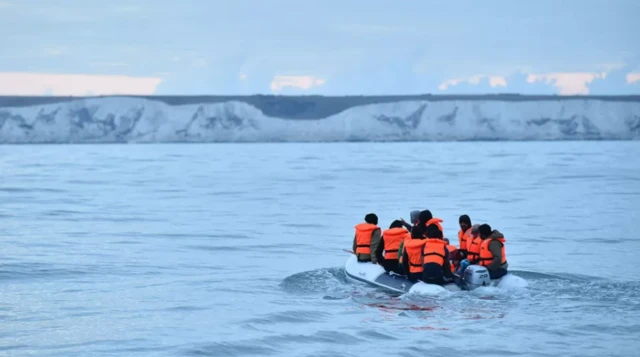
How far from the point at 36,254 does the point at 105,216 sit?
9.06 m

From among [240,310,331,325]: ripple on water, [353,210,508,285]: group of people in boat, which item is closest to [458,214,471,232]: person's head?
[353,210,508,285]: group of people in boat

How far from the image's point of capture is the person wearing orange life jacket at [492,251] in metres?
15.5

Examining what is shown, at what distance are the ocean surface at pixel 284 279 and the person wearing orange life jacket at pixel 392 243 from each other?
651 mm

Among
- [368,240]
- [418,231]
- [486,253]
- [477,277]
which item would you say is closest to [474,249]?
[486,253]

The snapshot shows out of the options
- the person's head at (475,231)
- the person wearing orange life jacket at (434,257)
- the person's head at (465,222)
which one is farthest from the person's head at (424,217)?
the person's head at (465,222)

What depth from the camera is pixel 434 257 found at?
14875 millimetres

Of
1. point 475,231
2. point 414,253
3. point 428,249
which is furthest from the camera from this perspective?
point 475,231

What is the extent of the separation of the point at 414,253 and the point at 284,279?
3.19 metres

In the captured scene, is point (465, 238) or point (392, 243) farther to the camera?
point (465, 238)

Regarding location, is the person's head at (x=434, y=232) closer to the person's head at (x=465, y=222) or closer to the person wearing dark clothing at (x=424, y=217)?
the person wearing dark clothing at (x=424, y=217)

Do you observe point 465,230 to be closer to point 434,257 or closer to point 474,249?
point 474,249

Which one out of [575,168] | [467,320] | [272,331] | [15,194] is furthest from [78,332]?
[575,168]

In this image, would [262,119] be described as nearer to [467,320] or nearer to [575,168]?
[575,168]

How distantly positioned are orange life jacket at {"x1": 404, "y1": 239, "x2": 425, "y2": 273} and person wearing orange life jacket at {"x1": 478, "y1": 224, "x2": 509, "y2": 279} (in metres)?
1.18
